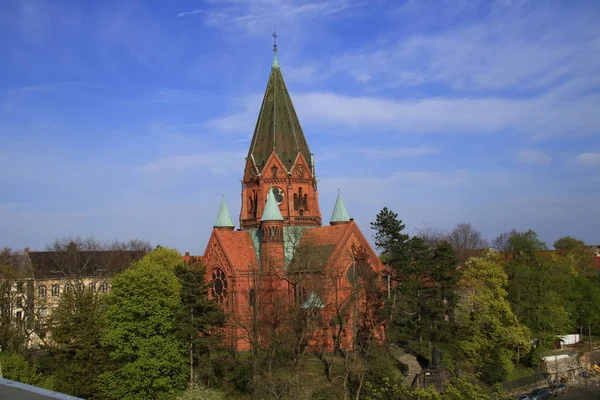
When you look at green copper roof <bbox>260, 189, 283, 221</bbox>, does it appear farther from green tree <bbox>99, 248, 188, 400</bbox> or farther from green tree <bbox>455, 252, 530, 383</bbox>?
green tree <bbox>455, 252, 530, 383</bbox>

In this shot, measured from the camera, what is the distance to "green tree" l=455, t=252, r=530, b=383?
4313cm

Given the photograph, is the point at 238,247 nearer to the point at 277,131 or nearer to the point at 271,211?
the point at 271,211

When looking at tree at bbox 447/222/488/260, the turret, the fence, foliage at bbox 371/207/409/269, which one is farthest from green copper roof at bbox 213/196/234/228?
tree at bbox 447/222/488/260

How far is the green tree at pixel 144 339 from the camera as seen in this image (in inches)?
1379

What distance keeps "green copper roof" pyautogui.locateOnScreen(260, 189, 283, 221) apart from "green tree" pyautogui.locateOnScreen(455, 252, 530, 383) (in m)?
17.1

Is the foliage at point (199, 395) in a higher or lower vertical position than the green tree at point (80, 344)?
lower

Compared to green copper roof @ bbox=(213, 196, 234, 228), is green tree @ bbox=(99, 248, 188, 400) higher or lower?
lower

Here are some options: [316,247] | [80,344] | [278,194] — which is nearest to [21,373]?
[80,344]

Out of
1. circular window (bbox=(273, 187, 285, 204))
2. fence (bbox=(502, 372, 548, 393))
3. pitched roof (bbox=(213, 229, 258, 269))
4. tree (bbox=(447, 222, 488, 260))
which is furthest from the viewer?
tree (bbox=(447, 222, 488, 260))

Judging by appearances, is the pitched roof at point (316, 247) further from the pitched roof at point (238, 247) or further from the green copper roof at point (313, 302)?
the pitched roof at point (238, 247)

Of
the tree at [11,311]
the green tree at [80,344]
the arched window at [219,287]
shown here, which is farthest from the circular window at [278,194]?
the tree at [11,311]

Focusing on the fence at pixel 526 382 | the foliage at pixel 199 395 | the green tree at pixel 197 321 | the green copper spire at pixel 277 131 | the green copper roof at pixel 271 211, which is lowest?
the fence at pixel 526 382

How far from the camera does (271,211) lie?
50.7 meters

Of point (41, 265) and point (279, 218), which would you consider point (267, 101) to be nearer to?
point (279, 218)
